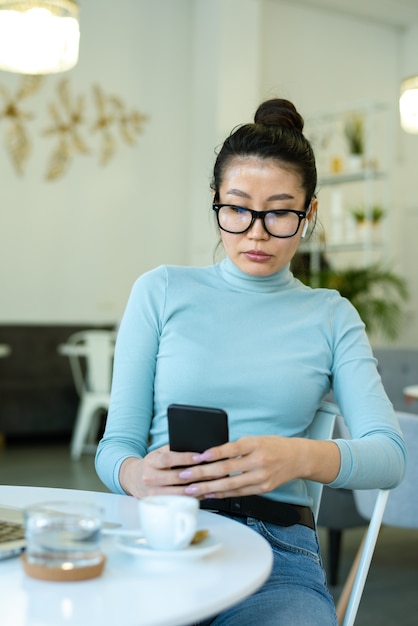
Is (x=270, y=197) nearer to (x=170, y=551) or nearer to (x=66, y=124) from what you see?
(x=170, y=551)

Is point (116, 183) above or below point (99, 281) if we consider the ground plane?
above

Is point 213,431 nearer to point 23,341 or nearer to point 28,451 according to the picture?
point 28,451

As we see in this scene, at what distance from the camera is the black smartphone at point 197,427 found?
1115mm

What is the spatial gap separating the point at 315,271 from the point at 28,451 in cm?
232

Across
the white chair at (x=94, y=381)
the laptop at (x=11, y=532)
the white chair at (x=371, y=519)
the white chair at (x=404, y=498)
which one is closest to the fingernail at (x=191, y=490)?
the laptop at (x=11, y=532)

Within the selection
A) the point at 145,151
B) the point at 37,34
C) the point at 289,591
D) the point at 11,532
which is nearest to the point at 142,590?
the point at 11,532

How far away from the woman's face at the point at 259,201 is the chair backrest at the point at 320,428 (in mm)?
254

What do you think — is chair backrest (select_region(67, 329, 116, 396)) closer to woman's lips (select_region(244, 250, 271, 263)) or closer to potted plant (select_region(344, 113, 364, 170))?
potted plant (select_region(344, 113, 364, 170))

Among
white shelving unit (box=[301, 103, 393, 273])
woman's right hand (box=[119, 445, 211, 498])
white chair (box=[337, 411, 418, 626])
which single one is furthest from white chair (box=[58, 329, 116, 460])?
woman's right hand (box=[119, 445, 211, 498])

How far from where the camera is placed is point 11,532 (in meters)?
0.95

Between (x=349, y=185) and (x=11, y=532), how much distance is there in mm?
7411

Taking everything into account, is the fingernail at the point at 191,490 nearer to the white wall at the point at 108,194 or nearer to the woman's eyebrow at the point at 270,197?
the woman's eyebrow at the point at 270,197

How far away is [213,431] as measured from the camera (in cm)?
112

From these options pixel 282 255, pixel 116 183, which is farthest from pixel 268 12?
pixel 282 255
